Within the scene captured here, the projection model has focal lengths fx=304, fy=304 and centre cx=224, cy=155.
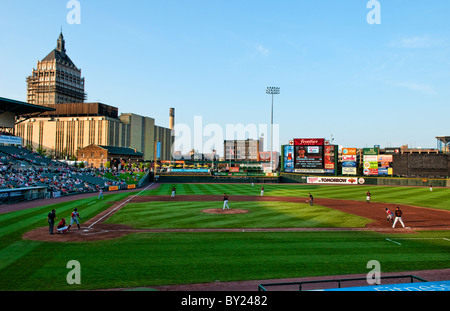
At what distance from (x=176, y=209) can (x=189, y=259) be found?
1602 centimetres

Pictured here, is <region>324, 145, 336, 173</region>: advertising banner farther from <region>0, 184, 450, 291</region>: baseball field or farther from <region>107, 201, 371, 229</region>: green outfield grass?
<region>0, 184, 450, 291</region>: baseball field

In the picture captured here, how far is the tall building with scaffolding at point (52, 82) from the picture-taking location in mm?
171375

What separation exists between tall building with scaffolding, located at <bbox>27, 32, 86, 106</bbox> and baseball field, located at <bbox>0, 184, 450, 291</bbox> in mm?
169486

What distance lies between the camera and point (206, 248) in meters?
16.2

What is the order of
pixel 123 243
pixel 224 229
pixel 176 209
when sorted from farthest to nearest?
pixel 176 209 → pixel 224 229 → pixel 123 243

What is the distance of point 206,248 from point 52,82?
188 m

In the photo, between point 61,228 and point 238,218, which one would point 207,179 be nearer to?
point 238,218

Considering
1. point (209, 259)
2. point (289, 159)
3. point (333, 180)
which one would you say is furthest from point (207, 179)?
point (209, 259)

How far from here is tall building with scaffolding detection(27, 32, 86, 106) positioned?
171375 millimetres
